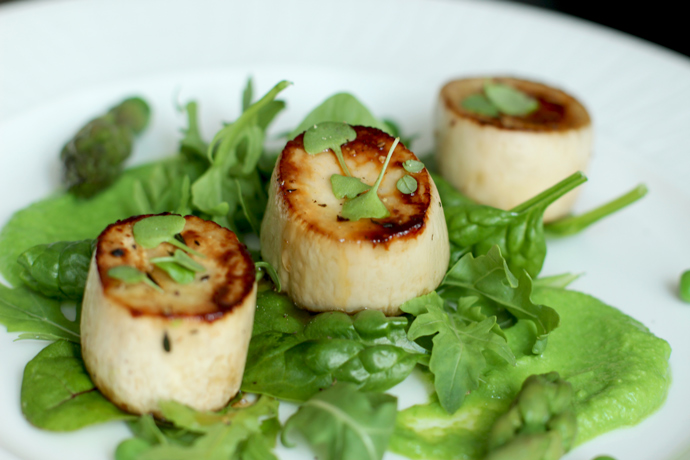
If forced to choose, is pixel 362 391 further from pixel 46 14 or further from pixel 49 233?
pixel 46 14

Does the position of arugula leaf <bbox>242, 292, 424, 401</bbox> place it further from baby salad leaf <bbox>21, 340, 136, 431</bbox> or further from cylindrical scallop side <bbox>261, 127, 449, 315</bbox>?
baby salad leaf <bbox>21, 340, 136, 431</bbox>

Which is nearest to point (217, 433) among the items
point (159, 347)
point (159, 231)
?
point (159, 347)

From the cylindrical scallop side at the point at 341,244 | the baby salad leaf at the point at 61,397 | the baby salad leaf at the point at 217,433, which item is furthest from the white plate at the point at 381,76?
the baby salad leaf at the point at 217,433

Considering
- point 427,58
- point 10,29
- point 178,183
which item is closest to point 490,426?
point 178,183

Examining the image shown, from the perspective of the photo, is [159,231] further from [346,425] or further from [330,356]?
[346,425]

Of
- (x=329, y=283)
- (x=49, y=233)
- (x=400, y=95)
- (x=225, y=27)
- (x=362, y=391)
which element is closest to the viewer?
(x=362, y=391)

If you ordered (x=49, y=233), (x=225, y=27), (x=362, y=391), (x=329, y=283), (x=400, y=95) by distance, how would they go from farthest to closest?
(x=225, y=27), (x=400, y=95), (x=49, y=233), (x=329, y=283), (x=362, y=391)
